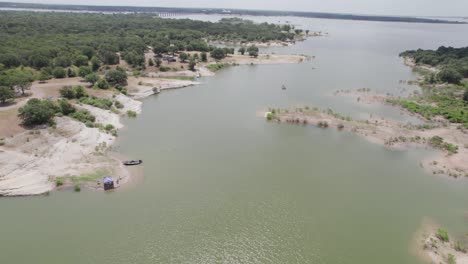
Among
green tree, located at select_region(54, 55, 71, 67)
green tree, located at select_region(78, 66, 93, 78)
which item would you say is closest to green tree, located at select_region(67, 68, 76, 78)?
green tree, located at select_region(78, 66, 93, 78)

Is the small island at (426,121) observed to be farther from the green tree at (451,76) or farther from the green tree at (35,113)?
the green tree at (35,113)

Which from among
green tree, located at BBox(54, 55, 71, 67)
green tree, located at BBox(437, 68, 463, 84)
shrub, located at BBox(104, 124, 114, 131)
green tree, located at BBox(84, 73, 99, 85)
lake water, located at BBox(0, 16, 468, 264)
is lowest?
lake water, located at BBox(0, 16, 468, 264)

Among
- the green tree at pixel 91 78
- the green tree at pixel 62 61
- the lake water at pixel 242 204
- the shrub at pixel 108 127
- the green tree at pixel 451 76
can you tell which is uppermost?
the green tree at pixel 451 76

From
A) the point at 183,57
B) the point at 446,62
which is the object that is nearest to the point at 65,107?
the point at 183,57

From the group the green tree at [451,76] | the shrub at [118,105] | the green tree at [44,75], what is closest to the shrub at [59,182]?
the shrub at [118,105]

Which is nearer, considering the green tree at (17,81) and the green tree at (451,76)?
the green tree at (17,81)

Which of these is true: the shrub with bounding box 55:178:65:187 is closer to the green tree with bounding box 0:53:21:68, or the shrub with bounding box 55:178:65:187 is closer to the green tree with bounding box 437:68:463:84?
the green tree with bounding box 0:53:21:68

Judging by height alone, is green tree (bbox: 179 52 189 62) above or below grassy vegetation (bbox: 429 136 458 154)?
above

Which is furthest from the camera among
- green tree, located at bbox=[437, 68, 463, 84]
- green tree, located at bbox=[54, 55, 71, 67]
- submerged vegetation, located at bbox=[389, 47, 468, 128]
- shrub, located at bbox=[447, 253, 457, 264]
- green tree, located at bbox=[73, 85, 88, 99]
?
green tree, located at bbox=[437, 68, 463, 84]
